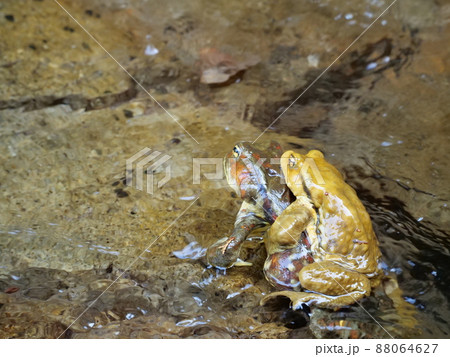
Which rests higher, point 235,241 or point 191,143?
point 191,143

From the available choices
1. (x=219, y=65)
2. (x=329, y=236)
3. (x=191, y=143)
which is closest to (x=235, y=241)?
(x=329, y=236)

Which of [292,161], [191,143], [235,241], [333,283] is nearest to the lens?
[333,283]

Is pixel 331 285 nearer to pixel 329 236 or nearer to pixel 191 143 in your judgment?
pixel 329 236

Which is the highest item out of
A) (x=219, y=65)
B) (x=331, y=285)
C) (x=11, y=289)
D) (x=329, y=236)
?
(x=219, y=65)

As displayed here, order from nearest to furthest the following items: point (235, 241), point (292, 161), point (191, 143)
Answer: point (292, 161), point (235, 241), point (191, 143)

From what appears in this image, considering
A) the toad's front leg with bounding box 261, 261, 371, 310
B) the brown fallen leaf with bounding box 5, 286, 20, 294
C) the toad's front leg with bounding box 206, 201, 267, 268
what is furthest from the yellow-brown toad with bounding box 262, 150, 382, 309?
the brown fallen leaf with bounding box 5, 286, 20, 294

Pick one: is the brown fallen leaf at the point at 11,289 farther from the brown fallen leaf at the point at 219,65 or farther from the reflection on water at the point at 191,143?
the brown fallen leaf at the point at 219,65

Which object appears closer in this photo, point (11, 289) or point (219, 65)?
point (11, 289)
